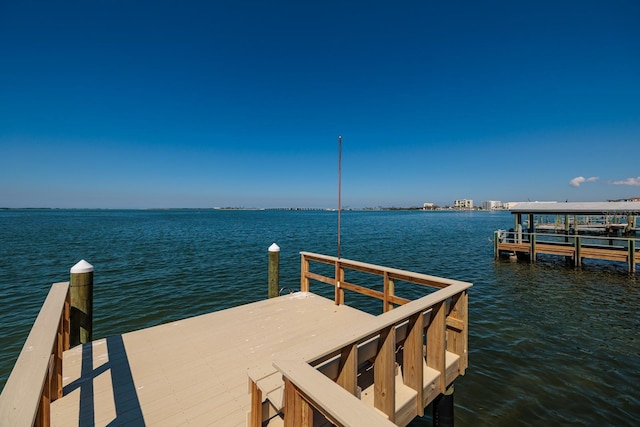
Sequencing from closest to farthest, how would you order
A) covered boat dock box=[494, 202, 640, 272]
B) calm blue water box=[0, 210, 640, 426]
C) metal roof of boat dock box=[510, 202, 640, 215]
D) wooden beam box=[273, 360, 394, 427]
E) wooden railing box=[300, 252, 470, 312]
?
1. wooden beam box=[273, 360, 394, 427]
2. wooden railing box=[300, 252, 470, 312]
3. calm blue water box=[0, 210, 640, 426]
4. covered boat dock box=[494, 202, 640, 272]
5. metal roof of boat dock box=[510, 202, 640, 215]

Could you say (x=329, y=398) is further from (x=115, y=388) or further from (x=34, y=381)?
(x=115, y=388)

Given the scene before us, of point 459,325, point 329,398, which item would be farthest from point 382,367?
point 459,325

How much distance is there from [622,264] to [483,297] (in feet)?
41.5

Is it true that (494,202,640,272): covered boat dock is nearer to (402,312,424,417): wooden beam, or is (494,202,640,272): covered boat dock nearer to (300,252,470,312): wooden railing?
(300,252,470,312): wooden railing

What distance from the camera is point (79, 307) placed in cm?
498

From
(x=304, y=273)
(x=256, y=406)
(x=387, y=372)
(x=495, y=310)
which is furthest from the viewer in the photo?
(x=495, y=310)

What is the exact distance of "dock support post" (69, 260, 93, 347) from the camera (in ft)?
16.2

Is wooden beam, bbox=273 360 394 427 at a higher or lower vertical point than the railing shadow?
higher

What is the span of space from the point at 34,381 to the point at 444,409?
4690 millimetres

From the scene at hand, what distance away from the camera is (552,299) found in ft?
33.5

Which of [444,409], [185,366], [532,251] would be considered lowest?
[444,409]

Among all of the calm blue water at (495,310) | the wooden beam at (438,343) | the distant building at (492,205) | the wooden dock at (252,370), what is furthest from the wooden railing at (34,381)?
the distant building at (492,205)

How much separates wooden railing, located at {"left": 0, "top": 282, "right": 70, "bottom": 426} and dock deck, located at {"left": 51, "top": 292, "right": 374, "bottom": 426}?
0.54 m

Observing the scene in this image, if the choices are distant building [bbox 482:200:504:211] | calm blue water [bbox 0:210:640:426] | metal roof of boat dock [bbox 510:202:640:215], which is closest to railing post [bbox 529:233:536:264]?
calm blue water [bbox 0:210:640:426]
